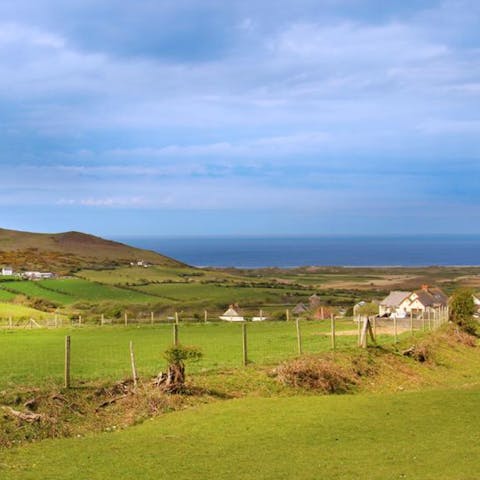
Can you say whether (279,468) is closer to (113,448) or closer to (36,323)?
(113,448)

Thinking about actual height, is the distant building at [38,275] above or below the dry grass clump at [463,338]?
above

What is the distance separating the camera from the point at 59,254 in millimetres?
177000

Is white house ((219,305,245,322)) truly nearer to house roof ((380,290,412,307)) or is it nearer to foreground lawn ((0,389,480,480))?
house roof ((380,290,412,307))

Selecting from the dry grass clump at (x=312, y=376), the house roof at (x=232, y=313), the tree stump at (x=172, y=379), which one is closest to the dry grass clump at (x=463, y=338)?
the dry grass clump at (x=312, y=376)

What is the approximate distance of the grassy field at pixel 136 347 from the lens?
87.4 ft

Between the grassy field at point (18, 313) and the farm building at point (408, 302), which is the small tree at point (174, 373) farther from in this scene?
the farm building at point (408, 302)

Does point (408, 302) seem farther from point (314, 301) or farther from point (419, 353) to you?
point (419, 353)

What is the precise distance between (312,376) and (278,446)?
953cm

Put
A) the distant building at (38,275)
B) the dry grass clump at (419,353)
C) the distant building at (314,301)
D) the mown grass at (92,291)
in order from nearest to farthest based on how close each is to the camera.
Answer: the dry grass clump at (419,353), the mown grass at (92,291), the distant building at (314,301), the distant building at (38,275)

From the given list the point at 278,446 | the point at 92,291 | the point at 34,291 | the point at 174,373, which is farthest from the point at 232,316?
the point at 278,446

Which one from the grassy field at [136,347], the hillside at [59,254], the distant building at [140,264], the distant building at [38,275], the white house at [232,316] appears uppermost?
the hillside at [59,254]

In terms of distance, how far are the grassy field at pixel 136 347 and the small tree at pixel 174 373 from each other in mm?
Result: 2335

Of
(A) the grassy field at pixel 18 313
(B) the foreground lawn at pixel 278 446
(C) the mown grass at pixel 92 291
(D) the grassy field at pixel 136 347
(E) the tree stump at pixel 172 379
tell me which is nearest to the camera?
(B) the foreground lawn at pixel 278 446

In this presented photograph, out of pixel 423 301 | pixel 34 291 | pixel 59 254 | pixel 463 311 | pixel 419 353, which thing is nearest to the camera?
pixel 419 353
